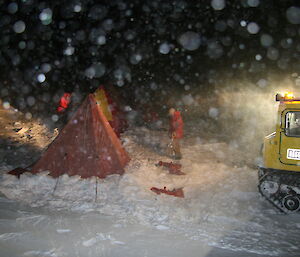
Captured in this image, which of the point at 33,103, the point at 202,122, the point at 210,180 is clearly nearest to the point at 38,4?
the point at 33,103

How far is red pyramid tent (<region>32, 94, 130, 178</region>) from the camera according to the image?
7.90m

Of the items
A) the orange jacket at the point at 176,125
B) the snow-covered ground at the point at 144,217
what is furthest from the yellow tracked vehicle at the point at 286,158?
the orange jacket at the point at 176,125

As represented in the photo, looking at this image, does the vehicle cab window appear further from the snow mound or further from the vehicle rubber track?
the snow mound

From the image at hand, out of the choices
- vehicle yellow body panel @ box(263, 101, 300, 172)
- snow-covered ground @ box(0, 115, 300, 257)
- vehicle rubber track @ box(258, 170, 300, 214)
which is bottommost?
snow-covered ground @ box(0, 115, 300, 257)

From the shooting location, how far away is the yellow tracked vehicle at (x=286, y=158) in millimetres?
6137

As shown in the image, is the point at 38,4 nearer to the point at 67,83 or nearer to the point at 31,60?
the point at 31,60

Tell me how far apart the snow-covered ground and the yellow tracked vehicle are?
1.08 ft

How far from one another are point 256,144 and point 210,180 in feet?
16.4

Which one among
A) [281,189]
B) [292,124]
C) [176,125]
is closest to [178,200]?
[281,189]

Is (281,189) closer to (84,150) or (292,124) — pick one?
(292,124)

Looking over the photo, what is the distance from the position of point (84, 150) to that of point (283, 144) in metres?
4.77

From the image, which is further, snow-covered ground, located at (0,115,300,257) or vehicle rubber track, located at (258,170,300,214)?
vehicle rubber track, located at (258,170,300,214)

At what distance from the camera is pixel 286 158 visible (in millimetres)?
6219

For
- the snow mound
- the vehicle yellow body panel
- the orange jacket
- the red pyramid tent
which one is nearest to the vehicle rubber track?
the vehicle yellow body panel
